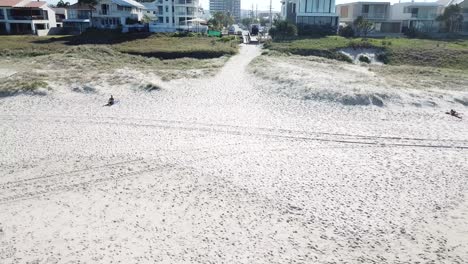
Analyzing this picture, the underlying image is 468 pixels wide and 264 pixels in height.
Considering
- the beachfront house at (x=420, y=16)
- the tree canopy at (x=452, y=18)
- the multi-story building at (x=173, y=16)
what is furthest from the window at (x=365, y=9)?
the multi-story building at (x=173, y=16)

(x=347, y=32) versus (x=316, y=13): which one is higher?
(x=316, y=13)

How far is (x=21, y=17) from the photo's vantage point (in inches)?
2376

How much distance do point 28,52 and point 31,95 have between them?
19017 mm

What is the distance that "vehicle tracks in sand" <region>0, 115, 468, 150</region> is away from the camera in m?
17.9

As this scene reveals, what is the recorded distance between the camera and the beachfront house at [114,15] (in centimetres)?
5975

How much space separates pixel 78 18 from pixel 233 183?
59.1 meters

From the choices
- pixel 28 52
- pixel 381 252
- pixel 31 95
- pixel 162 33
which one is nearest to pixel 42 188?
pixel 381 252

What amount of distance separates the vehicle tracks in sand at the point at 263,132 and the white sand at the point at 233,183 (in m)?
0.10

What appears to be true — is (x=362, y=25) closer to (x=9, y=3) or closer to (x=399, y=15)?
(x=399, y=15)

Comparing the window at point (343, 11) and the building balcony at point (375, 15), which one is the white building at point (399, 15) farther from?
the window at point (343, 11)

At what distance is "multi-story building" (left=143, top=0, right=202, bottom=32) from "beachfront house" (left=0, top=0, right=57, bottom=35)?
58.7 ft

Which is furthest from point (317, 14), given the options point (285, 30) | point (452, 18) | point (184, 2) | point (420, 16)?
point (184, 2)

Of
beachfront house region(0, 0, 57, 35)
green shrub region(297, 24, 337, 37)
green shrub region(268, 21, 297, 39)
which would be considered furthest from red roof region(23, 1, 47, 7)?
green shrub region(297, 24, 337, 37)

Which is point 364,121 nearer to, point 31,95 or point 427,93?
point 427,93
